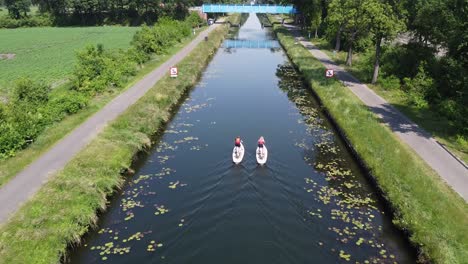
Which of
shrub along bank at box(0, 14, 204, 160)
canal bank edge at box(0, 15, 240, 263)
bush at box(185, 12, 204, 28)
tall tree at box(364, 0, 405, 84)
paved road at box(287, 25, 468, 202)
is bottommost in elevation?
canal bank edge at box(0, 15, 240, 263)

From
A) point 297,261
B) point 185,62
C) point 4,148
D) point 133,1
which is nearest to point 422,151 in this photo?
point 297,261

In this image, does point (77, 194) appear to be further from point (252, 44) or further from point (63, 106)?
point (252, 44)

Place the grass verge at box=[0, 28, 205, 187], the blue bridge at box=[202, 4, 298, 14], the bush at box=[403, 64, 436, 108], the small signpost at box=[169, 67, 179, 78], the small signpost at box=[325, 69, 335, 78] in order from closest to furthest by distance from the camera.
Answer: the grass verge at box=[0, 28, 205, 187] < the bush at box=[403, 64, 436, 108] < the small signpost at box=[325, 69, 335, 78] < the small signpost at box=[169, 67, 179, 78] < the blue bridge at box=[202, 4, 298, 14]

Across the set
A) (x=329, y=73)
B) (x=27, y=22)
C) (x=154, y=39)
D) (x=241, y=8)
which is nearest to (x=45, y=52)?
(x=154, y=39)

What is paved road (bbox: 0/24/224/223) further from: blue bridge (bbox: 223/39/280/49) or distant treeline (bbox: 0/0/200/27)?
distant treeline (bbox: 0/0/200/27)

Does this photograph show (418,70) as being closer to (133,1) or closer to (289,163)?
(289,163)

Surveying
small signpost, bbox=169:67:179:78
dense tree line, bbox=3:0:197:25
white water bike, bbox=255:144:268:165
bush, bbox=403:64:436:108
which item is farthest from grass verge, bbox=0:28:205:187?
dense tree line, bbox=3:0:197:25

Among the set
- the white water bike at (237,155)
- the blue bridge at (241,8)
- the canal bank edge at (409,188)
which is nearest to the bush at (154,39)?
the canal bank edge at (409,188)
